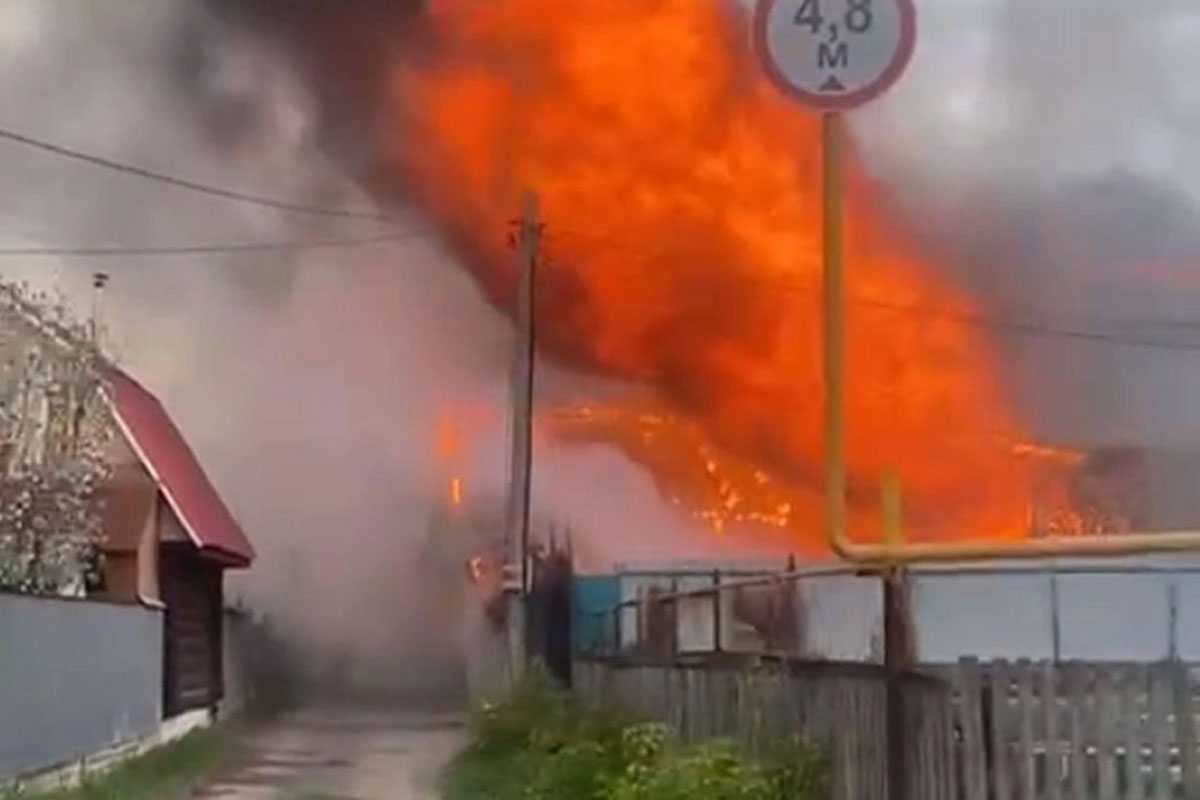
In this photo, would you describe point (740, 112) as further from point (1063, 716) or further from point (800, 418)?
point (1063, 716)

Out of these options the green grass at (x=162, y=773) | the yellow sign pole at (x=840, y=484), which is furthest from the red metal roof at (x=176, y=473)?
the yellow sign pole at (x=840, y=484)

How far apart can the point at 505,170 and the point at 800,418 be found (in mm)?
4688

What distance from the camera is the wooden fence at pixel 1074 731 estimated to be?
5.83 m

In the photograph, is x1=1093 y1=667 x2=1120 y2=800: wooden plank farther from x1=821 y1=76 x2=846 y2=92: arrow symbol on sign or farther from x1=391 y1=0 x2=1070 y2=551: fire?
x1=391 y1=0 x2=1070 y2=551: fire

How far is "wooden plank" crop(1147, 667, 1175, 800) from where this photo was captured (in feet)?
19.1

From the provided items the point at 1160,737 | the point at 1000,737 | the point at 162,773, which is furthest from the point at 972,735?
the point at 162,773

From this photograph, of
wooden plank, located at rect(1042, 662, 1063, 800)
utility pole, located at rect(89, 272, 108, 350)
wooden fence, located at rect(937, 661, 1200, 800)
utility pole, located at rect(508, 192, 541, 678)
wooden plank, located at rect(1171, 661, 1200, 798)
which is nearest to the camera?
wooden plank, located at rect(1171, 661, 1200, 798)

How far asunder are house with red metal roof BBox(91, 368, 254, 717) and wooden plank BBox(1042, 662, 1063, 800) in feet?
45.4

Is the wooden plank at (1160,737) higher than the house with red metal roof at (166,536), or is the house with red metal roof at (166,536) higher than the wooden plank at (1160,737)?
the house with red metal roof at (166,536)

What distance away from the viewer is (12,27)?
2461 cm

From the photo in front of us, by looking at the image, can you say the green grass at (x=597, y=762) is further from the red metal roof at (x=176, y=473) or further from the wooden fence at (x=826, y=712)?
the red metal roof at (x=176, y=473)

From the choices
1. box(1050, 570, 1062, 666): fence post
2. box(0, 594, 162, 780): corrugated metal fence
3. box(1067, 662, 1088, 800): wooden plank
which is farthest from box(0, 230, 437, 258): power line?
box(1067, 662, 1088, 800): wooden plank

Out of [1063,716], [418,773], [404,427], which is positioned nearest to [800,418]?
[404,427]

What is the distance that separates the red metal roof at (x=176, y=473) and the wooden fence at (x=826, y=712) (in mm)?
9449
